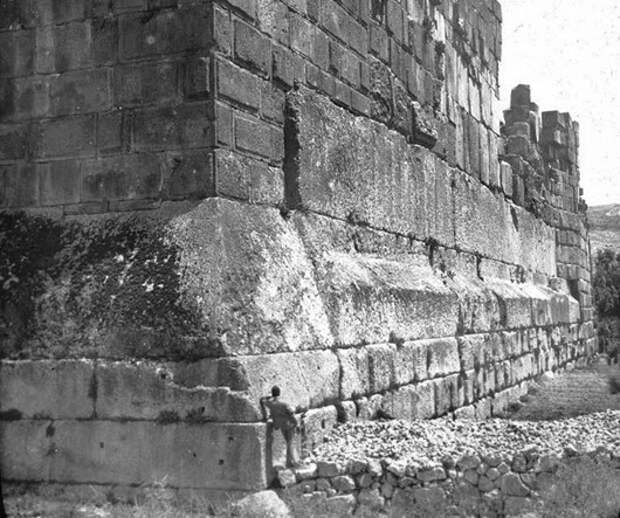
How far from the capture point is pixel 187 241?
5.80 metres

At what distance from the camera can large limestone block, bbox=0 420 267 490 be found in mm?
5535

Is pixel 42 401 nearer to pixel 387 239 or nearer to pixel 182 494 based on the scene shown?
pixel 182 494

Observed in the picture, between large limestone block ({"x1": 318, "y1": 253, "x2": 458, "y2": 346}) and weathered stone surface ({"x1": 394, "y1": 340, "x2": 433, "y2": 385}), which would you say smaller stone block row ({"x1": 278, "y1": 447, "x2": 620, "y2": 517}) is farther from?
weathered stone surface ({"x1": 394, "y1": 340, "x2": 433, "y2": 385})

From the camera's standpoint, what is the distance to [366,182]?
8.23 m

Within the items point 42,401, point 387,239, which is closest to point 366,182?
point 387,239

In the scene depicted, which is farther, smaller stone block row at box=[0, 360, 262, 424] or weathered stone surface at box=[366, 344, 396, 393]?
weathered stone surface at box=[366, 344, 396, 393]

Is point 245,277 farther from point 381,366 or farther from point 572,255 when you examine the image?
point 572,255

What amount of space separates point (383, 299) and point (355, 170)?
103cm

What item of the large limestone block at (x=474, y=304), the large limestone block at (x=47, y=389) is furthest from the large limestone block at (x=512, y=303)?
the large limestone block at (x=47, y=389)

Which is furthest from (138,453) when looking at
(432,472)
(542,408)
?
(542,408)

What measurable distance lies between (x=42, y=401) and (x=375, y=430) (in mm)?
2147

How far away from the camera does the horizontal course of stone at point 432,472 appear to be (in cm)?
591

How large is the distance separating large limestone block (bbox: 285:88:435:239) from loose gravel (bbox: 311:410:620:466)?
1.61 m

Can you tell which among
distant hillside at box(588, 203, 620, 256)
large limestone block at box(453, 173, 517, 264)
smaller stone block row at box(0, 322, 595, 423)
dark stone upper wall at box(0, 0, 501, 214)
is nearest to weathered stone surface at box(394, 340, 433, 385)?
smaller stone block row at box(0, 322, 595, 423)
